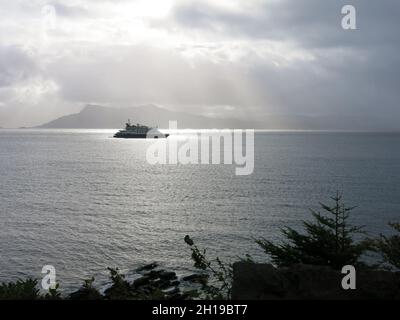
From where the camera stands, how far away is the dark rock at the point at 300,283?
26.2 feet

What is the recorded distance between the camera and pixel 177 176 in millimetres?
106375

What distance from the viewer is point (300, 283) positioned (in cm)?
817

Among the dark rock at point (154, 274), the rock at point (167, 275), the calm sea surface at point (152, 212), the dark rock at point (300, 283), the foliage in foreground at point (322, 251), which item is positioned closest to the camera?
the dark rock at point (300, 283)

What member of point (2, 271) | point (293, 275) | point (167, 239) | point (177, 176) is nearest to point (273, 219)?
point (167, 239)

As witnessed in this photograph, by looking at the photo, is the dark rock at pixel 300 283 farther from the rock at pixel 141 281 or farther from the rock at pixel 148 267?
the rock at pixel 148 267

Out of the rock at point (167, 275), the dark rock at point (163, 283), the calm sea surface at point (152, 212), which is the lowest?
the dark rock at point (163, 283)

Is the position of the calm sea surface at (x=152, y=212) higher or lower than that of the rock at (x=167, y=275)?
higher

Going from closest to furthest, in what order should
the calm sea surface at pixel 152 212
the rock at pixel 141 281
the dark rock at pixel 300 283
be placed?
the dark rock at pixel 300 283 < the rock at pixel 141 281 < the calm sea surface at pixel 152 212

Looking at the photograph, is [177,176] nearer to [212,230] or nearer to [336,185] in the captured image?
[336,185]

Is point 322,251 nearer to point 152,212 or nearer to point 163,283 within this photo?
point 163,283

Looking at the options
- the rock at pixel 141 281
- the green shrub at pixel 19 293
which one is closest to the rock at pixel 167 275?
the rock at pixel 141 281

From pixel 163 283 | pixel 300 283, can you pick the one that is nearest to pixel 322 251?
pixel 300 283
